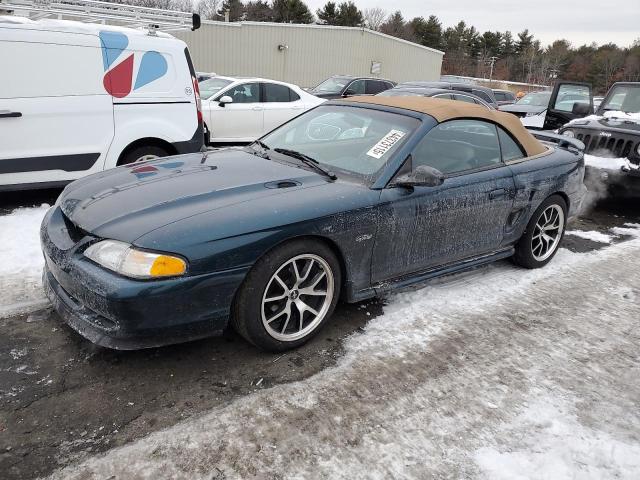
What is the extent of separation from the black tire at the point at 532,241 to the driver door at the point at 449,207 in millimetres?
402

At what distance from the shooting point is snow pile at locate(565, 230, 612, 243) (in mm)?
5786

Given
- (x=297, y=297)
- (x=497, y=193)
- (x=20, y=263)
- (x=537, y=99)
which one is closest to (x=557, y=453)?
(x=297, y=297)

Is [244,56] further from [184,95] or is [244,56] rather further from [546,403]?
[546,403]

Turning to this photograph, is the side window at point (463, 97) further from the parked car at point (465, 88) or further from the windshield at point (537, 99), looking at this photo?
the windshield at point (537, 99)

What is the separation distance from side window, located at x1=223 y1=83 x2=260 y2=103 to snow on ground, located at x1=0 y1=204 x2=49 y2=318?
16.5 feet

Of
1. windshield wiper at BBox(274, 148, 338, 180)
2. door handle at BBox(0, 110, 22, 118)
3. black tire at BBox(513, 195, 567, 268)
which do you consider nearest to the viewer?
windshield wiper at BBox(274, 148, 338, 180)

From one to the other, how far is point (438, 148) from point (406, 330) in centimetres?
131

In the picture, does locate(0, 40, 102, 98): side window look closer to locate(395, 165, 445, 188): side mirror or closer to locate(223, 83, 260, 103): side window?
locate(395, 165, 445, 188): side mirror

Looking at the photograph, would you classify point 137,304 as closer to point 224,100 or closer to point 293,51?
point 224,100

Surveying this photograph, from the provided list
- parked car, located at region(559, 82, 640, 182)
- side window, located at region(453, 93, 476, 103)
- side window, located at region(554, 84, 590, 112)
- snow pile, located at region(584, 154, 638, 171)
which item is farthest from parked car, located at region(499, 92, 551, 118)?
snow pile, located at region(584, 154, 638, 171)

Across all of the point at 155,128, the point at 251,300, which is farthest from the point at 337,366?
the point at 155,128

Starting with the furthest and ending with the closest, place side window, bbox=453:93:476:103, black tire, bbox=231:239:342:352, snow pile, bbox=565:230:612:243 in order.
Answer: side window, bbox=453:93:476:103 → snow pile, bbox=565:230:612:243 → black tire, bbox=231:239:342:352

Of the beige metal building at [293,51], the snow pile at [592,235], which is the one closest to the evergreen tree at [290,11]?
the beige metal building at [293,51]

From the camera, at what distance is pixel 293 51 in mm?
28469
